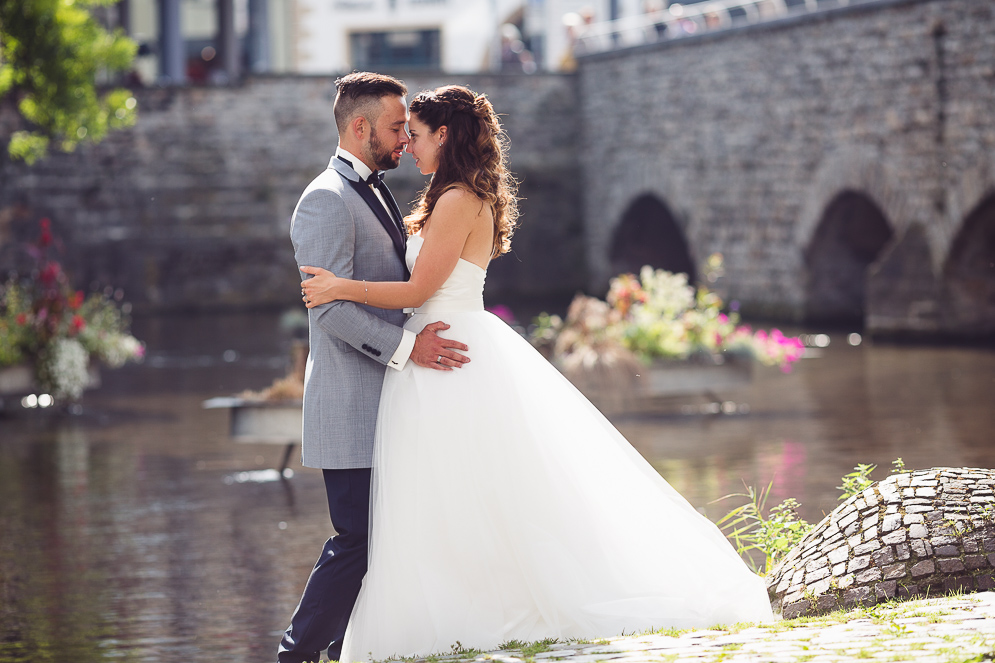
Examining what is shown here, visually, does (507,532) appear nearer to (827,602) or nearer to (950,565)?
(827,602)

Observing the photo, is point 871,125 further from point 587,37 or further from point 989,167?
point 587,37

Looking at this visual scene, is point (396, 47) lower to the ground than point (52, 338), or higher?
higher

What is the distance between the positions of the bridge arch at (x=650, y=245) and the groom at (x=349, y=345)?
21060mm

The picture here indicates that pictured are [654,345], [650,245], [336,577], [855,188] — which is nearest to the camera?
[336,577]

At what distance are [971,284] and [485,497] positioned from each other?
12748 mm

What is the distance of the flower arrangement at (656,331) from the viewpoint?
1013 centimetres

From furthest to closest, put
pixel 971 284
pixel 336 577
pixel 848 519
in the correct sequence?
pixel 971 284, pixel 848 519, pixel 336 577

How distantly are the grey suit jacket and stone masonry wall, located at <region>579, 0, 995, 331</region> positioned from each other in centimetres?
1179

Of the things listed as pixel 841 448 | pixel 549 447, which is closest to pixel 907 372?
pixel 841 448

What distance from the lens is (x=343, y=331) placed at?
13.0 ft

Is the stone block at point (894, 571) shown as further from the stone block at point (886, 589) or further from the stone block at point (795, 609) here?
the stone block at point (795, 609)

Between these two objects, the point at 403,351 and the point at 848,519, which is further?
the point at 848,519

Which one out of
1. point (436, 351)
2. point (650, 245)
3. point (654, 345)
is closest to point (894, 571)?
point (436, 351)

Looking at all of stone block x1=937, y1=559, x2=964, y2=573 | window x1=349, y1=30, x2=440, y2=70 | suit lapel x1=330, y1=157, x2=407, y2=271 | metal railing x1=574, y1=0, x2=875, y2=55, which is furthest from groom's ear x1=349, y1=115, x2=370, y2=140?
window x1=349, y1=30, x2=440, y2=70
